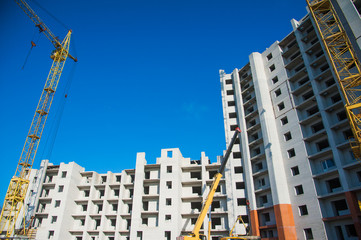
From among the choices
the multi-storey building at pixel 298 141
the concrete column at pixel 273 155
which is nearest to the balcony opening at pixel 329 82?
the multi-storey building at pixel 298 141

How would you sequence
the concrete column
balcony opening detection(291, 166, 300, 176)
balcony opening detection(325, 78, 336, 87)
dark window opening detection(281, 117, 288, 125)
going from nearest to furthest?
1. the concrete column
2. balcony opening detection(291, 166, 300, 176)
3. balcony opening detection(325, 78, 336, 87)
4. dark window opening detection(281, 117, 288, 125)

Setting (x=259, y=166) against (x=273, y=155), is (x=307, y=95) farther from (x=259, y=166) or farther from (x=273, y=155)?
(x=259, y=166)

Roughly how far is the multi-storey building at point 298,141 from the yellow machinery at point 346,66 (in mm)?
2106

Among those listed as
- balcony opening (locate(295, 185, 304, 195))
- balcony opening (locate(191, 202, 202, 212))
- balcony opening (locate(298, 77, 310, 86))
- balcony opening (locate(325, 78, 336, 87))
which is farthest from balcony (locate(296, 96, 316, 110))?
balcony opening (locate(191, 202, 202, 212))

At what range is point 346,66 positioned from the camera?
34094mm

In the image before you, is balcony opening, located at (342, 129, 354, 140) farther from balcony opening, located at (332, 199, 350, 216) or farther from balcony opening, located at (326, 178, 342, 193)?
balcony opening, located at (332, 199, 350, 216)

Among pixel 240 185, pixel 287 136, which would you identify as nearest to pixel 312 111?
pixel 287 136

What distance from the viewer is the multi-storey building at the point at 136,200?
4759 centimetres

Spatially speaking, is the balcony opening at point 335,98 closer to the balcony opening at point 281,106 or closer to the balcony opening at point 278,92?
the balcony opening at point 281,106

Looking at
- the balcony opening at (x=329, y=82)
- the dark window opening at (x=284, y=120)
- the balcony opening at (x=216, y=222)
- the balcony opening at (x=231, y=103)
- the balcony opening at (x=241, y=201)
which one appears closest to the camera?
the balcony opening at (x=329, y=82)

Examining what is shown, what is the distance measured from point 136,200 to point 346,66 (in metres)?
42.5

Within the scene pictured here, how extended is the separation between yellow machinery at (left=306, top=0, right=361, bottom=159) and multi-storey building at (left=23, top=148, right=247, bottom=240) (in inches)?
916

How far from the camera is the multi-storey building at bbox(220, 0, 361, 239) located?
117 ft

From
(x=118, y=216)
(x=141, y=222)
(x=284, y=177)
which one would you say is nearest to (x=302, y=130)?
(x=284, y=177)
